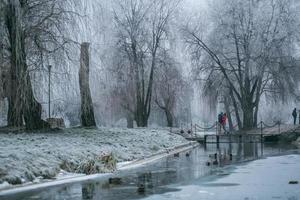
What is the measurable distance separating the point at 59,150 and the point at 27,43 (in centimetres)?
602

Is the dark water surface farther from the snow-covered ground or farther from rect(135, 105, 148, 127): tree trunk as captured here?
rect(135, 105, 148, 127): tree trunk

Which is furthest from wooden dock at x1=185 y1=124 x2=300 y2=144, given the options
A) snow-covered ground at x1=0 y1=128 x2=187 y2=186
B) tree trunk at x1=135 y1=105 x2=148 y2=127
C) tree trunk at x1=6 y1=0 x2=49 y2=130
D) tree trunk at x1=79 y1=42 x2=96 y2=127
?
tree trunk at x1=6 y1=0 x2=49 y2=130

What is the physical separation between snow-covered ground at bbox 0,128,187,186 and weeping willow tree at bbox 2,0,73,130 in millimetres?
1140

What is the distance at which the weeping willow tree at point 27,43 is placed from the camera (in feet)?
63.7

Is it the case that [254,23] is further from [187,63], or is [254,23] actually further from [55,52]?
[55,52]

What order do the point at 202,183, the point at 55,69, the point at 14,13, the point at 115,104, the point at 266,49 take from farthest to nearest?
the point at 115,104 → the point at 266,49 → the point at 55,69 → the point at 14,13 → the point at 202,183

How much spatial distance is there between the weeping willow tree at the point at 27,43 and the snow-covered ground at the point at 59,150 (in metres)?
1.14

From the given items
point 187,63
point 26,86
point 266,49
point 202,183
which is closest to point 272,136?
point 266,49

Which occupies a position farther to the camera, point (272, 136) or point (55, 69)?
point (272, 136)

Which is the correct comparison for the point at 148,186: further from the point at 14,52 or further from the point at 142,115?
the point at 142,115

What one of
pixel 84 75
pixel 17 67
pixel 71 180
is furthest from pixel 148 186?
pixel 84 75

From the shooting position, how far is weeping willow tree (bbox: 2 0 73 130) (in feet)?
63.7

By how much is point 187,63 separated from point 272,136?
13.7 meters

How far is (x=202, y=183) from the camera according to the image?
1336cm
